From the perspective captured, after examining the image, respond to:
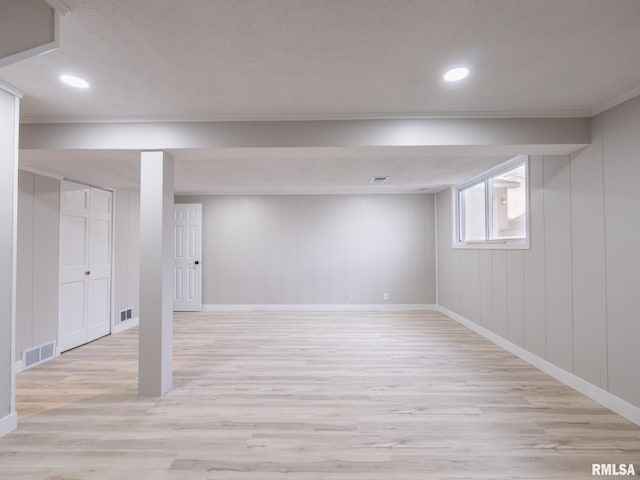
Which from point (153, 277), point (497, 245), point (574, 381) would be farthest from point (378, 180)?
point (153, 277)

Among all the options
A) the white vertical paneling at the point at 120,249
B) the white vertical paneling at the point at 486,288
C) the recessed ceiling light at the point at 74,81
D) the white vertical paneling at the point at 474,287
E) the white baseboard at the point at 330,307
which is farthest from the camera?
the white baseboard at the point at 330,307

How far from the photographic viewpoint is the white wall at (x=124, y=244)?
16.0 ft

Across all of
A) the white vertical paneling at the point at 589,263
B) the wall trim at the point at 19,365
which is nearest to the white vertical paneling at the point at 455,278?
the white vertical paneling at the point at 589,263

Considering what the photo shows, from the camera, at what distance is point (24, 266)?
3377mm

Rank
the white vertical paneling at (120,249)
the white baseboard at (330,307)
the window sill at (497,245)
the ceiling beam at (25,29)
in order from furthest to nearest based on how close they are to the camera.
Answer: the white baseboard at (330,307) < the white vertical paneling at (120,249) < the window sill at (497,245) < the ceiling beam at (25,29)

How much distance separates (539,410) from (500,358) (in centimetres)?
118

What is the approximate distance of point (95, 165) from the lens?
3582 millimetres

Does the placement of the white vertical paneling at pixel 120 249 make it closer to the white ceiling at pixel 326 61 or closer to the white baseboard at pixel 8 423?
the white ceiling at pixel 326 61

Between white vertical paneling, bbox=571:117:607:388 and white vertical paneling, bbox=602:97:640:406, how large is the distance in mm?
62

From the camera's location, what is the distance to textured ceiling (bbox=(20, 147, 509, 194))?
2762 millimetres

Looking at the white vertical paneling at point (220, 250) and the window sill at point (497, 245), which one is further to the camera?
the white vertical paneling at point (220, 250)

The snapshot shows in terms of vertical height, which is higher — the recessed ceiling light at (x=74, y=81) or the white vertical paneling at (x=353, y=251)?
the recessed ceiling light at (x=74, y=81)

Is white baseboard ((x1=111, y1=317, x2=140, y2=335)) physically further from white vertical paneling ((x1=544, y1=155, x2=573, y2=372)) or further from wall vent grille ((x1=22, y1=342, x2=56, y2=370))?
white vertical paneling ((x1=544, y1=155, x2=573, y2=372))

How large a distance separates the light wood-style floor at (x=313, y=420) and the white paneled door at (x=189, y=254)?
237cm
